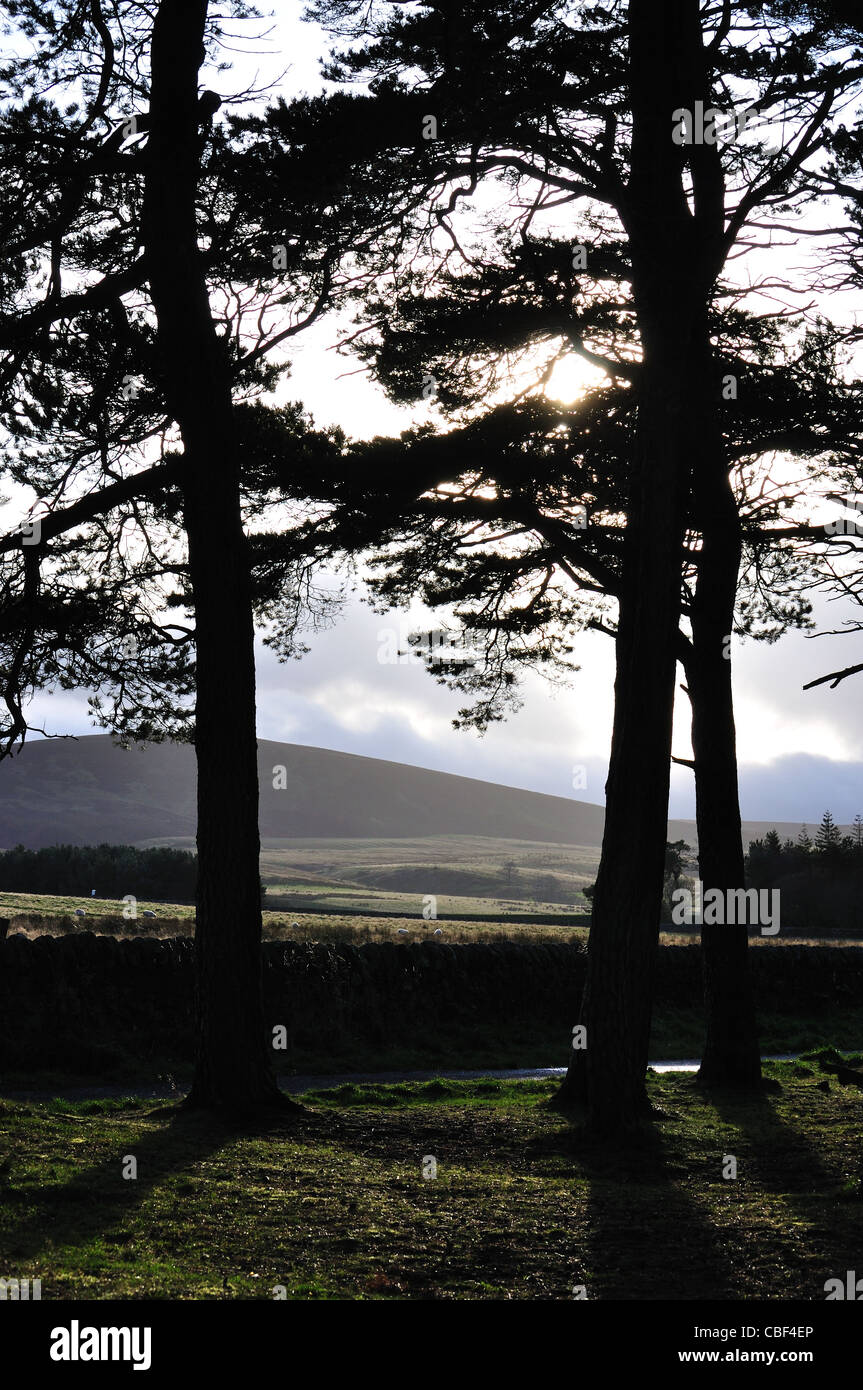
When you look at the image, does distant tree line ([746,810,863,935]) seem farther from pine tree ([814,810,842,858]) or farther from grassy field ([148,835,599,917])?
grassy field ([148,835,599,917])

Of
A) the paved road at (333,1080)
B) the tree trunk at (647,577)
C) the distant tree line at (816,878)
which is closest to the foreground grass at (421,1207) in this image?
the tree trunk at (647,577)

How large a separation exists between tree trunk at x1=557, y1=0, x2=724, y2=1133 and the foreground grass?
2.75 ft

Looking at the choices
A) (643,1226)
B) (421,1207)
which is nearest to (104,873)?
(421,1207)

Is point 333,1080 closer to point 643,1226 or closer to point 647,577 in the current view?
point 647,577

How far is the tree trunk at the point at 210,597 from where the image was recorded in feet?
32.5

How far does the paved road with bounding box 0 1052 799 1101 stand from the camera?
12773 mm

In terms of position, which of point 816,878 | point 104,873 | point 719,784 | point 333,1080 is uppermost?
point 719,784

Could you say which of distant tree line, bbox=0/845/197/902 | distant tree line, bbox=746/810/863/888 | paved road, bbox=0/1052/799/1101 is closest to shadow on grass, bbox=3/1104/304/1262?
paved road, bbox=0/1052/799/1101

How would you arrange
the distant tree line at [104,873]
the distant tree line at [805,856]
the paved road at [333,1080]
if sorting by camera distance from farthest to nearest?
the distant tree line at [805,856], the distant tree line at [104,873], the paved road at [333,1080]

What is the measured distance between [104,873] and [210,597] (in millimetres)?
41891

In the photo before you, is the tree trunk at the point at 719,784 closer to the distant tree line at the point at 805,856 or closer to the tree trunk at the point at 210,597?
the tree trunk at the point at 210,597

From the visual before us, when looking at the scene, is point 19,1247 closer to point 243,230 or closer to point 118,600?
point 118,600

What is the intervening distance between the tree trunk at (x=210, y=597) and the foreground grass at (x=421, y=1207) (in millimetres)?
839

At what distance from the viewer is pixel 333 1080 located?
1520 cm
